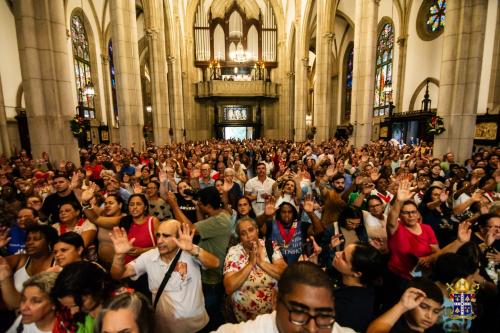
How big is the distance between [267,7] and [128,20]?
2314 cm

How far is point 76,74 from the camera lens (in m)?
18.8

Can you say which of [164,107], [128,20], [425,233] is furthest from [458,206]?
[164,107]

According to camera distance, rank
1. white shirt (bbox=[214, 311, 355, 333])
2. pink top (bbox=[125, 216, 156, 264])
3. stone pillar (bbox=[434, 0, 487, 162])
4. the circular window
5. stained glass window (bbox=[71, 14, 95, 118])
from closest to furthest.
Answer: white shirt (bbox=[214, 311, 355, 333]) < pink top (bbox=[125, 216, 156, 264]) < stone pillar (bbox=[434, 0, 487, 162]) < the circular window < stained glass window (bbox=[71, 14, 95, 118])

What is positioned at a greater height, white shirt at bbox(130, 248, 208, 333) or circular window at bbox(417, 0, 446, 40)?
circular window at bbox(417, 0, 446, 40)

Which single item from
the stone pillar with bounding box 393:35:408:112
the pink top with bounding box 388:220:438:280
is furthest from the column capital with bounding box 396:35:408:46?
the pink top with bounding box 388:220:438:280

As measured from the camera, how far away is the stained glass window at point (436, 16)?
16.3m

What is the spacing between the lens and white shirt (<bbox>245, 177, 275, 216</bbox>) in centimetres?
549

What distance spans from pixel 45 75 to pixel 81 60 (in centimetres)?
1491

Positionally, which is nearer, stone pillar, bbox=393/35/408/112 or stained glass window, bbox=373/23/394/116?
stone pillar, bbox=393/35/408/112

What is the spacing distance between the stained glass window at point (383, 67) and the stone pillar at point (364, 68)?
31.1ft

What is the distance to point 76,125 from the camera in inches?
313

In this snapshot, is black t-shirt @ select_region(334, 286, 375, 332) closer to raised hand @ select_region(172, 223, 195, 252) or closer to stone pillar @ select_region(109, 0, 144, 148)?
raised hand @ select_region(172, 223, 195, 252)

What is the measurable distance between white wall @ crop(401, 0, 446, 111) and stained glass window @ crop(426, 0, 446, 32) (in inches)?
29.3

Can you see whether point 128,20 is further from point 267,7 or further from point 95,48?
point 267,7
